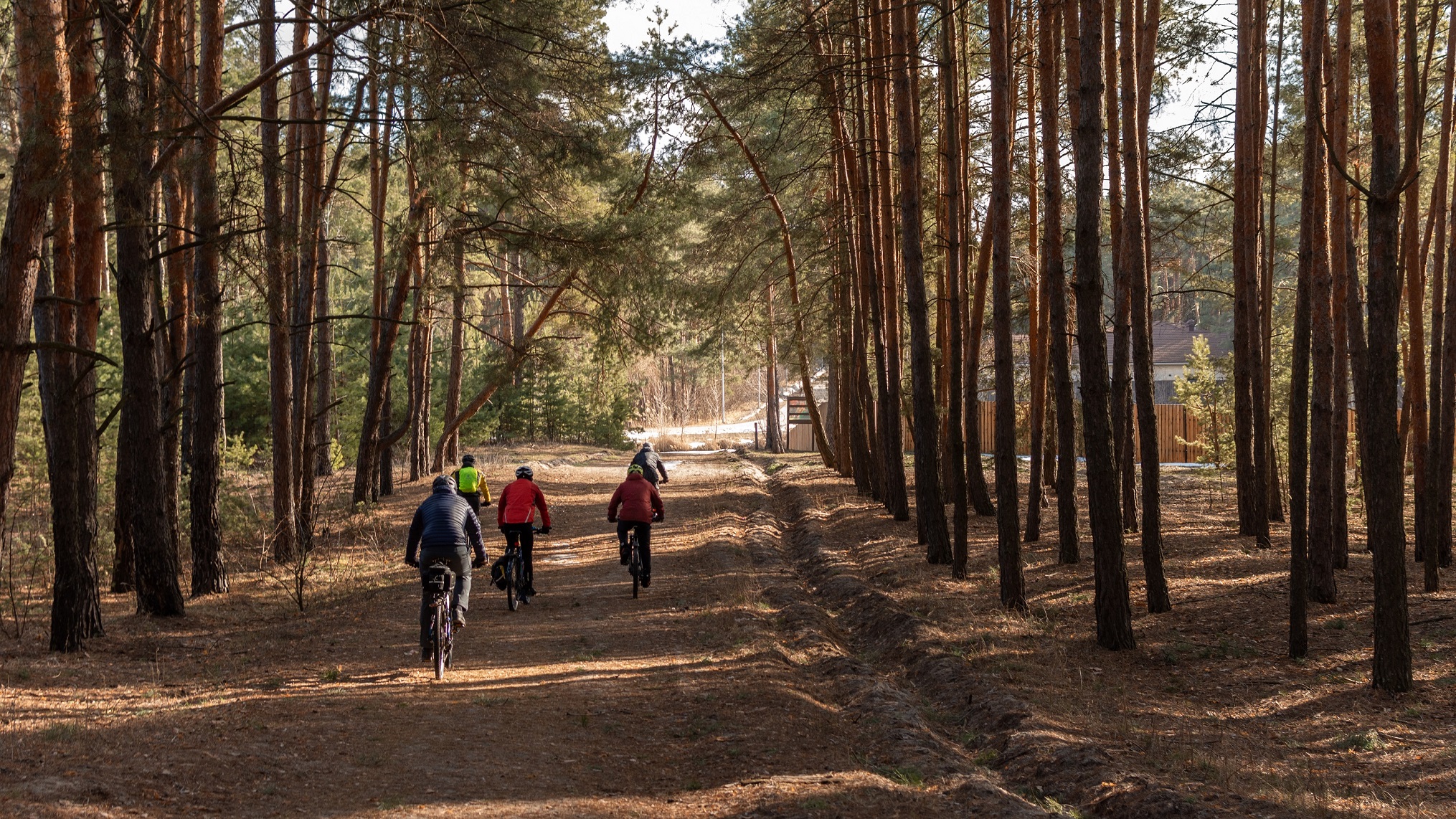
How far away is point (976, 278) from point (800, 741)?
1216 cm

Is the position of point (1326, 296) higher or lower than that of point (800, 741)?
higher

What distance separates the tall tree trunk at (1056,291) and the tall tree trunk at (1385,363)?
366 cm

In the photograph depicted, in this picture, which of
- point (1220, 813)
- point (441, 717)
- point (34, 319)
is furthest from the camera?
point (34, 319)

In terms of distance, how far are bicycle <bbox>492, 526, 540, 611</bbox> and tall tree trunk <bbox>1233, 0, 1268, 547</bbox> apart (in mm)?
9864

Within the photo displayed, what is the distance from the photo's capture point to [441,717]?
7938 mm

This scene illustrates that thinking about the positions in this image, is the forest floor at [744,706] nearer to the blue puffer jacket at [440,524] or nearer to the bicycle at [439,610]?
the bicycle at [439,610]

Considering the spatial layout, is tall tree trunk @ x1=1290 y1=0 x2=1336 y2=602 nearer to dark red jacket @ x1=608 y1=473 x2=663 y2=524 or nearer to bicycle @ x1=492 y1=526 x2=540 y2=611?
dark red jacket @ x1=608 y1=473 x2=663 y2=524

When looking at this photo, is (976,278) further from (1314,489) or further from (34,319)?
(34,319)

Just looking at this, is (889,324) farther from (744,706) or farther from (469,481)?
(744,706)

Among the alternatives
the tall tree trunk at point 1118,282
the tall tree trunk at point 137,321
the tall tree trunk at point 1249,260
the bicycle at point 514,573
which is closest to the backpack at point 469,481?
the bicycle at point 514,573

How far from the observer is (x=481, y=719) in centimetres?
789

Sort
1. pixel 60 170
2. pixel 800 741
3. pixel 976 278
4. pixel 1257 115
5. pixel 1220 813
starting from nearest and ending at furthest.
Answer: pixel 1220 813 < pixel 800 741 < pixel 60 170 < pixel 1257 115 < pixel 976 278

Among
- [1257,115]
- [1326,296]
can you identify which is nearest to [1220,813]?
[1326,296]

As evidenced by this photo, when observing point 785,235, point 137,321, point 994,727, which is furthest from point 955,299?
point 785,235
